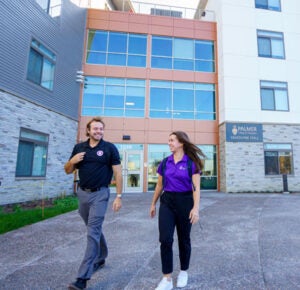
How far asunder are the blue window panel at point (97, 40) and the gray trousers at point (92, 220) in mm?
13528

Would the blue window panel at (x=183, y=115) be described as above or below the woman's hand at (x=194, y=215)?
above

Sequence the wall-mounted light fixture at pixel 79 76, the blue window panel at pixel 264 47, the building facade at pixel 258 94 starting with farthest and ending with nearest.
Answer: the blue window panel at pixel 264 47 → the building facade at pixel 258 94 → the wall-mounted light fixture at pixel 79 76

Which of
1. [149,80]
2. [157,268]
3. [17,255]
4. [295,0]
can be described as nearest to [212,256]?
[157,268]

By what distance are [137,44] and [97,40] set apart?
2700 mm

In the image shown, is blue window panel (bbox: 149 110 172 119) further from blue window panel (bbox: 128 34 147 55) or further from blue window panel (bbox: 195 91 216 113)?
blue window panel (bbox: 128 34 147 55)

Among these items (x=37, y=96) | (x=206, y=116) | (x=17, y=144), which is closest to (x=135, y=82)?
(x=206, y=116)

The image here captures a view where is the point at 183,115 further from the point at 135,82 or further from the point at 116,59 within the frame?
the point at 116,59

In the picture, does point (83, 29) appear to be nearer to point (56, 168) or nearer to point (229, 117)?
point (56, 168)

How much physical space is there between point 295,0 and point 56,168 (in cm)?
1969

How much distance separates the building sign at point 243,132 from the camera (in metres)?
13.0

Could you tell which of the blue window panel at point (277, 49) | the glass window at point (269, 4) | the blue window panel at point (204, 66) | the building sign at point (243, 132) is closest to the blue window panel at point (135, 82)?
the blue window panel at point (204, 66)

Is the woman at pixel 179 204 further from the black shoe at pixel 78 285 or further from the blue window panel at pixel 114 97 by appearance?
the blue window panel at pixel 114 97

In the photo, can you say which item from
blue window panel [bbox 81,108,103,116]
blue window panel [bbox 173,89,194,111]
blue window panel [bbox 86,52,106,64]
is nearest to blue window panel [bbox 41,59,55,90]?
blue window panel [bbox 81,108,103,116]

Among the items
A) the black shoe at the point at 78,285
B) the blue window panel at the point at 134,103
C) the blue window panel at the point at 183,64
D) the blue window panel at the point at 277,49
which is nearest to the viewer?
the black shoe at the point at 78,285
